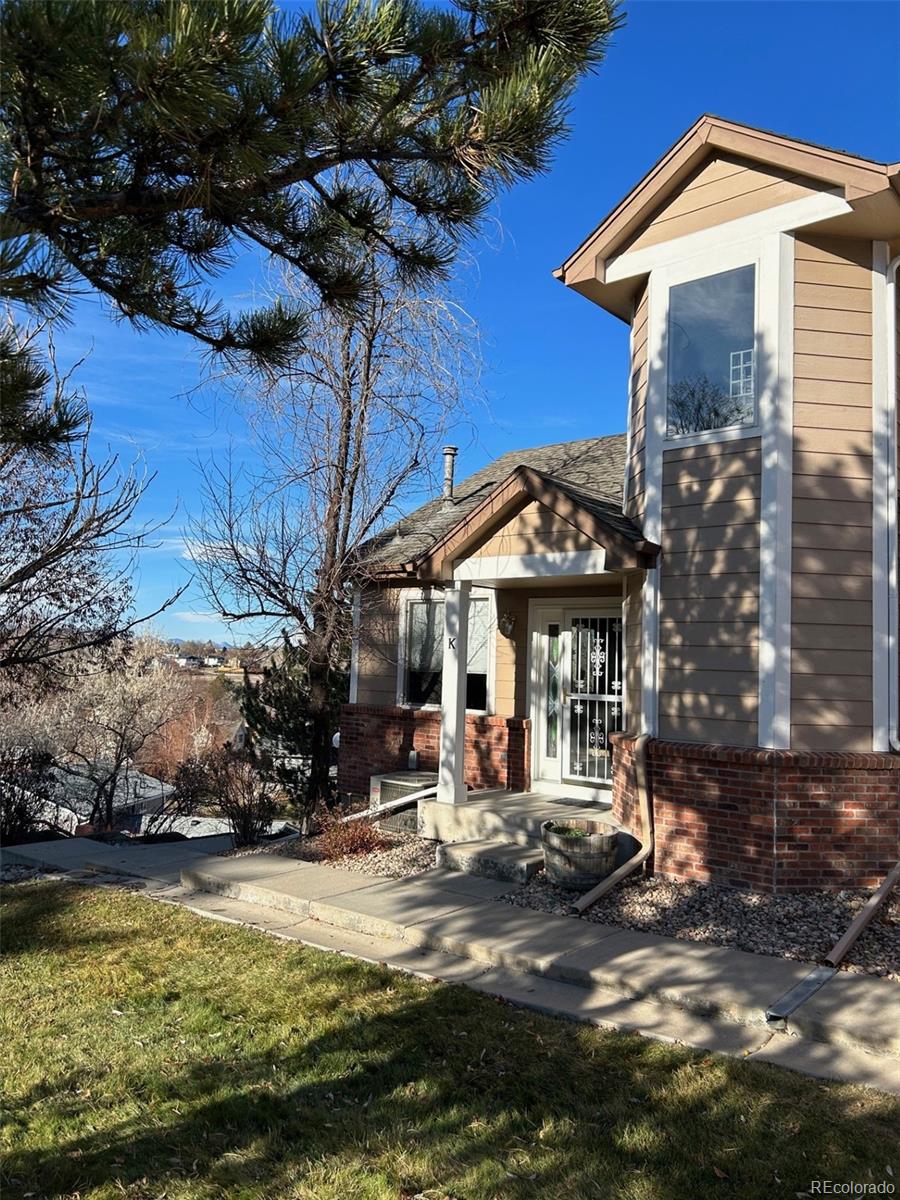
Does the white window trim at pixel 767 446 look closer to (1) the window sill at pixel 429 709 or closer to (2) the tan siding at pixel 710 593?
(2) the tan siding at pixel 710 593

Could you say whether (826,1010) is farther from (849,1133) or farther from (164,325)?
(164,325)

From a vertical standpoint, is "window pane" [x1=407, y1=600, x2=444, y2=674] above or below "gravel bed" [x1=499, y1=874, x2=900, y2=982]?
above

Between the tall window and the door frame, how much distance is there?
2.48 ft

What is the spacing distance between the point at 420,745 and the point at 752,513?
Result: 5951mm

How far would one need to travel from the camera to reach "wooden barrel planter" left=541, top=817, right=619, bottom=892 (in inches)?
291

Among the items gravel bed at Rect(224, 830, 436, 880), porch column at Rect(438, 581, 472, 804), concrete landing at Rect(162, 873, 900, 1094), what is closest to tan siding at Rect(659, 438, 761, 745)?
porch column at Rect(438, 581, 472, 804)

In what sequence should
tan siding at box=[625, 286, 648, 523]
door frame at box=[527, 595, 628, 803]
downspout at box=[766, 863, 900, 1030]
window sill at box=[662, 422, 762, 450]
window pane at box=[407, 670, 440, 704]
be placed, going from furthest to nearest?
1. window pane at box=[407, 670, 440, 704]
2. door frame at box=[527, 595, 628, 803]
3. tan siding at box=[625, 286, 648, 523]
4. window sill at box=[662, 422, 762, 450]
5. downspout at box=[766, 863, 900, 1030]

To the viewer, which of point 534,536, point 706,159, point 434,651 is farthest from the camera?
point 434,651

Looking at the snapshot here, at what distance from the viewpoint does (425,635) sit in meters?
12.3

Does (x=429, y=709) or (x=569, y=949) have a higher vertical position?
(x=429, y=709)

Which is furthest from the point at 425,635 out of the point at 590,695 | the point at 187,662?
the point at 187,662

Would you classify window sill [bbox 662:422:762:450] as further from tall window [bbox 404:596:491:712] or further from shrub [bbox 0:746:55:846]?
shrub [bbox 0:746:55:846]

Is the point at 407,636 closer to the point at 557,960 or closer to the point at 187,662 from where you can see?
the point at 557,960

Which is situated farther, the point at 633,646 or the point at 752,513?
the point at 633,646
